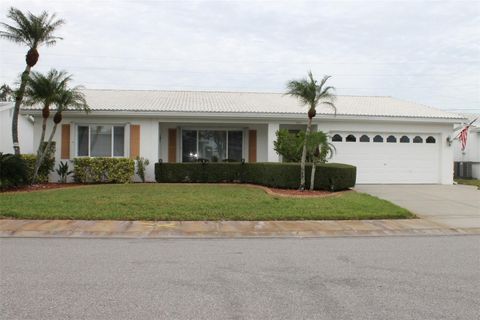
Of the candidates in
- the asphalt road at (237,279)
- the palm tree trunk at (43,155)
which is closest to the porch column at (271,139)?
the palm tree trunk at (43,155)

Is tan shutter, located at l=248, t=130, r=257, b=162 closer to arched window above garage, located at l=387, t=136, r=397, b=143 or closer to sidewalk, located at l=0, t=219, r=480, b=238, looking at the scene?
arched window above garage, located at l=387, t=136, r=397, b=143

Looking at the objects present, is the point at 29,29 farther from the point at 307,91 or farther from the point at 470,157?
the point at 470,157

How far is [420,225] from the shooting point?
10555 mm

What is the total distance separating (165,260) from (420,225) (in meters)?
6.51

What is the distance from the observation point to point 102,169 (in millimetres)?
18172

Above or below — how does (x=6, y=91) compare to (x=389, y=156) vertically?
above

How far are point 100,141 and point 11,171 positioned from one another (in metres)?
4.49

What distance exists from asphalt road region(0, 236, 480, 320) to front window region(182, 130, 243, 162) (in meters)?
12.6

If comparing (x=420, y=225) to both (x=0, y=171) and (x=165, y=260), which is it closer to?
(x=165, y=260)

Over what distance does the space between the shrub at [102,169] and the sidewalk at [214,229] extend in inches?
313

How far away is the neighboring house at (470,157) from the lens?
78.5 feet

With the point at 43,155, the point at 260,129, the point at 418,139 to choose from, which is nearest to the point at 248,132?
the point at 260,129

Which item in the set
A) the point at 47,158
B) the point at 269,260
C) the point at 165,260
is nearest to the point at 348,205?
the point at 269,260

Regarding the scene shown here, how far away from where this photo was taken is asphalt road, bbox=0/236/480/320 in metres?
4.61
